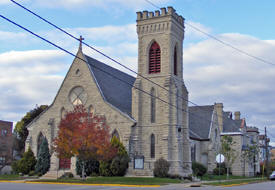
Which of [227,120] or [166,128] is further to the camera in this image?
[227,120]

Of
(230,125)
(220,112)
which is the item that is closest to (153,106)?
(230,125)

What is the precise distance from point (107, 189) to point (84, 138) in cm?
873

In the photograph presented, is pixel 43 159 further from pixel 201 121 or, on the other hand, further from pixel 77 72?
pixel 201 121

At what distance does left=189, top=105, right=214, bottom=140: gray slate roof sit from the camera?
5562 cm

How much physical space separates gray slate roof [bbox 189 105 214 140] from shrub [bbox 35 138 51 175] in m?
20.1

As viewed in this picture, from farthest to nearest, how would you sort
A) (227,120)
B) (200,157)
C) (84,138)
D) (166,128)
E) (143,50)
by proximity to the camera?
(227,120)
(200,157)
(143,50)
(166,128)
(84,138)

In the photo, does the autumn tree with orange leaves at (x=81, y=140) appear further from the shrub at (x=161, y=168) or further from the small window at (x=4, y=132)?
the small window at (x=4, y=132)

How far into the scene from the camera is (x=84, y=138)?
33.8 metres

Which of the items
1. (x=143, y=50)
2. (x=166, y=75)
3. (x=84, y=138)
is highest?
(x=143, y=50)

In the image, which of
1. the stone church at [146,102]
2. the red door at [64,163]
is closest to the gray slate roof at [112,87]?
the stone church at [146,102]

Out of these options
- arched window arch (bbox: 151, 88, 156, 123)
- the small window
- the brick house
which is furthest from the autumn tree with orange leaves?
the small window

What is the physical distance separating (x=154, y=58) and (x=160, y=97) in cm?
452

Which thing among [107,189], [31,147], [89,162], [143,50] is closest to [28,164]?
[31,147]

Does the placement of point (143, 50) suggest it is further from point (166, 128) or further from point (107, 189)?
point (107, 189)
